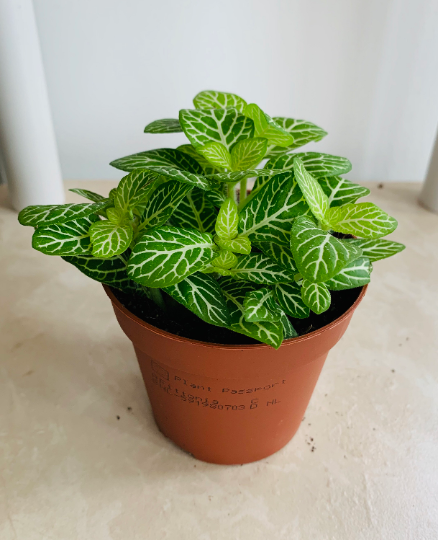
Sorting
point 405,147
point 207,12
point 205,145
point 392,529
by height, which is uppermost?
point 207,12

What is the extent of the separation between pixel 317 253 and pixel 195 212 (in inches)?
8.9

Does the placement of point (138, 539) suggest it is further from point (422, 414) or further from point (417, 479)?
point (422, 414)

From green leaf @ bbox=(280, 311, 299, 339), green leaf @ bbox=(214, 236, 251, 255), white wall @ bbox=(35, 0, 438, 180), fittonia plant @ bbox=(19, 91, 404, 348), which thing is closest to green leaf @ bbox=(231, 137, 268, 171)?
fittonia plant @ bbox=(19, 91, 404, 348)

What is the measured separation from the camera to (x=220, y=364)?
0.62 metres

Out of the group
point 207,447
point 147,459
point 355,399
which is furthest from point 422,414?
point 147,459

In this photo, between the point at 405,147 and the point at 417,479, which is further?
the point at 405,147

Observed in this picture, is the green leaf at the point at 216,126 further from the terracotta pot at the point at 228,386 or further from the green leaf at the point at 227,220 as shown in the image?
the terracotta pot at the point at 228,386

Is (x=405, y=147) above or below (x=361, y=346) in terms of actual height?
above

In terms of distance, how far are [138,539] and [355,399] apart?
50 cm

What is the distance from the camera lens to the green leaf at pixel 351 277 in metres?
0.57

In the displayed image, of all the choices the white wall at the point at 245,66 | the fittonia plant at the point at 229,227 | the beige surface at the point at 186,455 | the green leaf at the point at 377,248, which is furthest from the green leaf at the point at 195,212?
the white wall at the point at 245,66

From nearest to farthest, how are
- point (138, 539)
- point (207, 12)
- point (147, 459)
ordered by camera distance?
1. point (138, 539)
2. point (147, 459)
3. point (207, 12)

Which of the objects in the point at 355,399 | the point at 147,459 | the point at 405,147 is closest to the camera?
the point at 147,459

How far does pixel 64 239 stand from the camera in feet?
1.82
